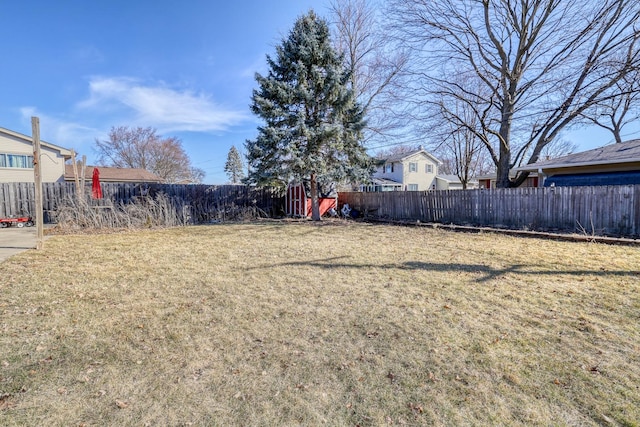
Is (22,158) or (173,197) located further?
(22,158)

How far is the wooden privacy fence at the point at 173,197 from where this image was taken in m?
11.4

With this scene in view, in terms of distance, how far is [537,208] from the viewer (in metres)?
8.59

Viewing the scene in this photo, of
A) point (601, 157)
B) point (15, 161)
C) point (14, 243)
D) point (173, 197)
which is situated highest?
point (15, 161)

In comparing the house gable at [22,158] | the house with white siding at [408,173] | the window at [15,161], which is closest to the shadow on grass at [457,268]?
the house gable at [22,158]

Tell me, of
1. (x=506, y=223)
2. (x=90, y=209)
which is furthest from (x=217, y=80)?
(x=506, y=223)

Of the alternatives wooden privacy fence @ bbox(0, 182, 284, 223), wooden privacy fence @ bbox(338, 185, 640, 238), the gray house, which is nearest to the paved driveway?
wooden privacy fence @ bbox(0, 182, 284, 223)

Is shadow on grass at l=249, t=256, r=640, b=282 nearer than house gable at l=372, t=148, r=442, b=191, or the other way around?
shadow on grass at l=249, t=256, r=640, b=282

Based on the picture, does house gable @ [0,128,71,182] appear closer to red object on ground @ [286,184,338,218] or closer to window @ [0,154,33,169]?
window @ [0,154,33,169]

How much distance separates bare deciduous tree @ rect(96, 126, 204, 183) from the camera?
31359mm

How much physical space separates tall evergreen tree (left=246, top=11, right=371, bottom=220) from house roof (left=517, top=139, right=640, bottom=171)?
7524mm

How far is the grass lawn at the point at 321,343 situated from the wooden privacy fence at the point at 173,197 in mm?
8144

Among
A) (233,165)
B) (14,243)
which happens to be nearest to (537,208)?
(14,243)

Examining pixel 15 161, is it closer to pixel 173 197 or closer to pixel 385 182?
pixel 173 197

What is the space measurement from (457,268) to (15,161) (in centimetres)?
2443
